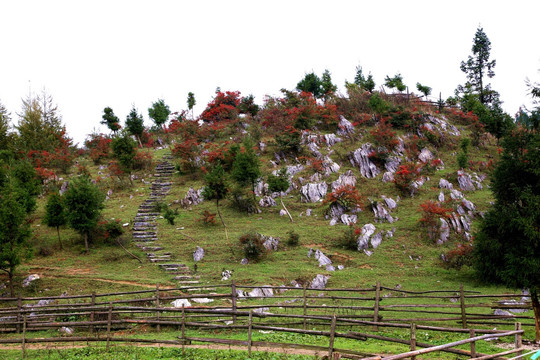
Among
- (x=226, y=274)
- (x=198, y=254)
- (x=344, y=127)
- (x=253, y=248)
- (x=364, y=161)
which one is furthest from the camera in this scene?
(x=344, y=127)

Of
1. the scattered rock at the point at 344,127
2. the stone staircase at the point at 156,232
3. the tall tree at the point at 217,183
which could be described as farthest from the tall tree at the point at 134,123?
the scattered rock at the point at 344,127

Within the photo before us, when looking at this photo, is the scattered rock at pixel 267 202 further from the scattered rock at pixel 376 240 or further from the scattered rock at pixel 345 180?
the scattered rock at pixel 376 240

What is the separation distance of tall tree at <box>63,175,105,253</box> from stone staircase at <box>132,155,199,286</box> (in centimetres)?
333

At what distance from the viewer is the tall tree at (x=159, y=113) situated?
5150 centimetres

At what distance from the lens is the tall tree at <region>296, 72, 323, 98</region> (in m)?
52.3

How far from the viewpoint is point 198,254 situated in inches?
957

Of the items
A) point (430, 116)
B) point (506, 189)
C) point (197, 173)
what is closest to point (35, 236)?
point (197, 173)

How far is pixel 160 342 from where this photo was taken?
1275 centimetres

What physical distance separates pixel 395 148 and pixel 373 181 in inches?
239

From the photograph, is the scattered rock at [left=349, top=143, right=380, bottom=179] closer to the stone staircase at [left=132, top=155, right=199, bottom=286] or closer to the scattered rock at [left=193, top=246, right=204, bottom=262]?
the scattered rock at [left=193, top=246, right=204, bottom=262]

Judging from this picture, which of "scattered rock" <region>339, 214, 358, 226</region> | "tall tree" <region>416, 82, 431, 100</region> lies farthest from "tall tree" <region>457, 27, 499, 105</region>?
"scattered rock" <region>339, 214, 358, 226</region>

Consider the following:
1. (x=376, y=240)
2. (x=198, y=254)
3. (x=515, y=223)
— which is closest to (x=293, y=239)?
(x=376, y=240)

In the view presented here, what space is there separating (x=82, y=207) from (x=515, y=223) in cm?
2422

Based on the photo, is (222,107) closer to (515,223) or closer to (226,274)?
(226,274)
